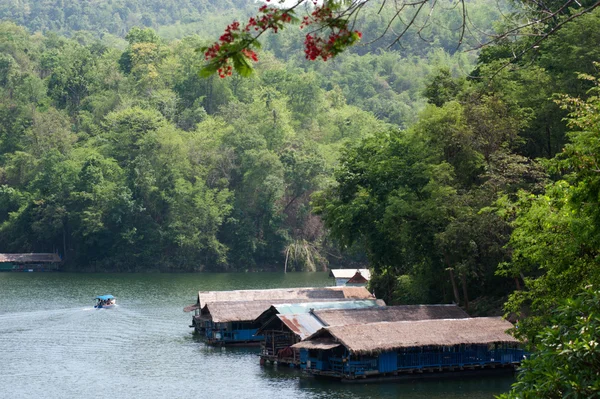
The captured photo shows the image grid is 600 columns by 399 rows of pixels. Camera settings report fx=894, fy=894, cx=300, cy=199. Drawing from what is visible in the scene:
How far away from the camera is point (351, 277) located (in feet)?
206

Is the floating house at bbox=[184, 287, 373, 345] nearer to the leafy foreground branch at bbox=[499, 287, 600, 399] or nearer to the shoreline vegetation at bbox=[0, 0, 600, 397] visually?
the shoreline vegetation at bbox=[0, 0, 600, 397]

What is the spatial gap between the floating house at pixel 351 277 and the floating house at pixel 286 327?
1952 centimetres

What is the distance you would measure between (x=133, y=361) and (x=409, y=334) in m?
12.1

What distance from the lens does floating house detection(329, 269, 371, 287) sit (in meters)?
60.9

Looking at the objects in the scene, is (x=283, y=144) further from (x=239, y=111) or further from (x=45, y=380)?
(x=45, y=380)

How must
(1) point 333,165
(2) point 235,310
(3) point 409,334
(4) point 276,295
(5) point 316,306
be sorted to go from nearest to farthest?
(3) point 409,334 → (5) point 316,306 → (2) point 235,310 → (4) point 276,295 → (1) point 333,165

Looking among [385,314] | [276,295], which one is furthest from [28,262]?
[385,314]

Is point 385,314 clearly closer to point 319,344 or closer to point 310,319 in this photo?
point 310,319

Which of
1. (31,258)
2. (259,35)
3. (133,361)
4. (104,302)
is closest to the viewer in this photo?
(259,35)

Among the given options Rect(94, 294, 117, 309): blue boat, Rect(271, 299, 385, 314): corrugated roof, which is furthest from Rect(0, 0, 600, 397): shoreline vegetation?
Rect(94, 294, 117, 309): blue boat

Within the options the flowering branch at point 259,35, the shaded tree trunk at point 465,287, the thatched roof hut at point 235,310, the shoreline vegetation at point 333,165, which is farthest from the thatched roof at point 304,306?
the flowering branch at point 259,35

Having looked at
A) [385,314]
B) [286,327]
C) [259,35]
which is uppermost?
[259,35]

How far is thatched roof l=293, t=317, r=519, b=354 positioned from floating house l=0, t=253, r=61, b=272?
5493 cm

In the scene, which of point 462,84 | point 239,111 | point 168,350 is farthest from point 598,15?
point 239,111
